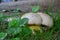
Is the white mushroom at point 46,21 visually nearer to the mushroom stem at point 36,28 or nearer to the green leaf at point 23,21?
the mushroom stem at point 36,28

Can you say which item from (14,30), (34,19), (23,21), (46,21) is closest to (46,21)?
(46,21)

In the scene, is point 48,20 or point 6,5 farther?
point 6,5

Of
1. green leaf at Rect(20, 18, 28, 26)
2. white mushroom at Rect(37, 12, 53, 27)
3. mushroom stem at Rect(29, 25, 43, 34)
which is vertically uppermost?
green leaf at Rect(20, 18, 28, 26)

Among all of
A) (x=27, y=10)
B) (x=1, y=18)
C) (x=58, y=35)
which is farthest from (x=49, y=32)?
Answer: (x=27, y=10)

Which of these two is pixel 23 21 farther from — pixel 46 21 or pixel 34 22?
pixel 46 21

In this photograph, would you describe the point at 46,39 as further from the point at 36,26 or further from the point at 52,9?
the point at 52,9

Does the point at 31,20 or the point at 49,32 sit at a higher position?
the point at 31,20

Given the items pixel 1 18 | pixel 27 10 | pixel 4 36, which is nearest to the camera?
pixel 4 36

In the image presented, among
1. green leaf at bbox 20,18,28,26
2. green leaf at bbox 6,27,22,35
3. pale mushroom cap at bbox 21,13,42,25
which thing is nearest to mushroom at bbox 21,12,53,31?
pale mushroom cap at bbox 21,13,42,25

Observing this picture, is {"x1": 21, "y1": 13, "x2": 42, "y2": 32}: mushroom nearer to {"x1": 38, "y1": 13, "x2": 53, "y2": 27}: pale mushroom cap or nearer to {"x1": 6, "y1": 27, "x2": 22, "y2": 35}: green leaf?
{"x1": 38, "y1": 13, "x2": 53, "y2": 27}: pale mushroom cap

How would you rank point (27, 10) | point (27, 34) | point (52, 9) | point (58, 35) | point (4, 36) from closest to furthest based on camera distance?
point (4, 36)
point (27, 34)
point (58, 35)
point (52, 9)
point (27, 10)

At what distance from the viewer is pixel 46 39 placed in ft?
5.98

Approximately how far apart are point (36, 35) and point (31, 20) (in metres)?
0.17

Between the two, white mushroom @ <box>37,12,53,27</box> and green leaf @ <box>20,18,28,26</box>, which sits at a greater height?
green leaf @ <box>20,18,28,26</box>
